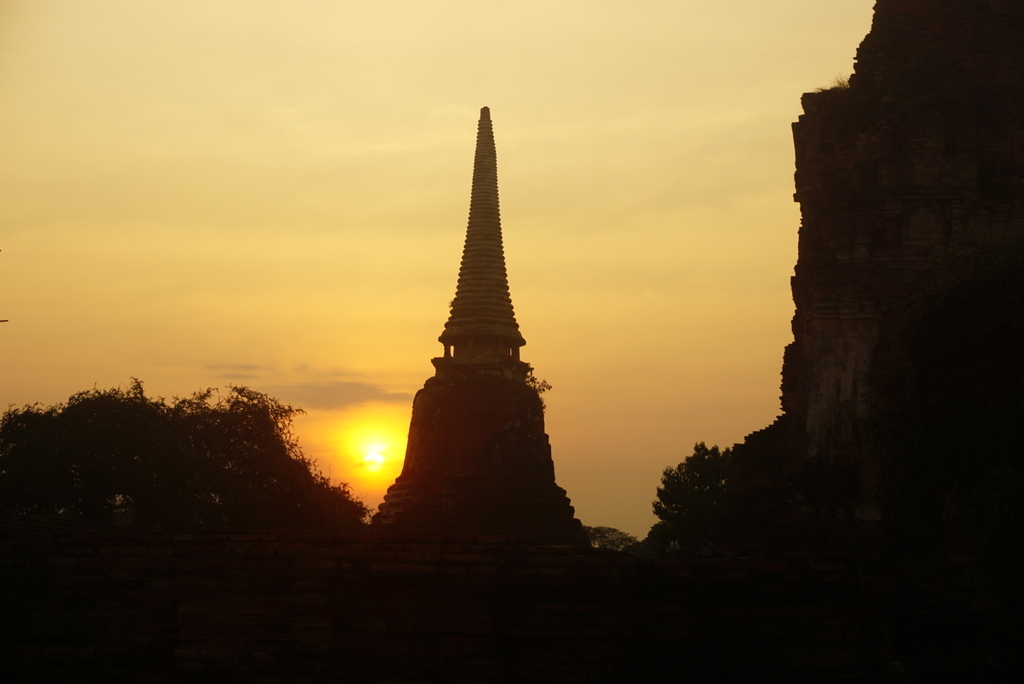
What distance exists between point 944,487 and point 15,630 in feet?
28.3

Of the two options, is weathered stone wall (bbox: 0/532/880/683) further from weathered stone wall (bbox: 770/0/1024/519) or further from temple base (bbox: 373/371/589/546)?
temple base (bbox: 373/371/589/546)

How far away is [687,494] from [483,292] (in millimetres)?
22731

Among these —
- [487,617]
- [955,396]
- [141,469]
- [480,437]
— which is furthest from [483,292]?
[487,617]

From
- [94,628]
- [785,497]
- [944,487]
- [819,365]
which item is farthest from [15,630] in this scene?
[819,365]

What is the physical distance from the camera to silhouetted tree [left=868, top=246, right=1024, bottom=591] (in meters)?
11.2

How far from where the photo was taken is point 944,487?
12.1 metres

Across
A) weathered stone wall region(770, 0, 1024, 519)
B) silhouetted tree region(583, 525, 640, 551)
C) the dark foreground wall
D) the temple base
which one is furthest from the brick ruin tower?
silhouetted tree region(583, 525, 640, 551)

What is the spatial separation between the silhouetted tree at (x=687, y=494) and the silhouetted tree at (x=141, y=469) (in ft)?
77.3

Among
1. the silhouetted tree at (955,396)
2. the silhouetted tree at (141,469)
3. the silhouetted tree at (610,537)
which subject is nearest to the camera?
the silhouetted tree at (955,396)

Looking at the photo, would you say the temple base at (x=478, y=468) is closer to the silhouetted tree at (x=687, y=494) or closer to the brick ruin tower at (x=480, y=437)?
the brick ruin tower at (x=480, y=437)

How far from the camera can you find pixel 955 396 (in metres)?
11.7

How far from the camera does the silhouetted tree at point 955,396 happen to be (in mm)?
11250

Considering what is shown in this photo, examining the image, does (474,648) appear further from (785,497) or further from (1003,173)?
(1003,173)

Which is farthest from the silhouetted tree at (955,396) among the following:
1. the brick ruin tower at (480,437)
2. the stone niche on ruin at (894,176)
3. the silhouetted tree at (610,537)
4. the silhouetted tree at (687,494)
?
the silhouetted tree at (610,537)
